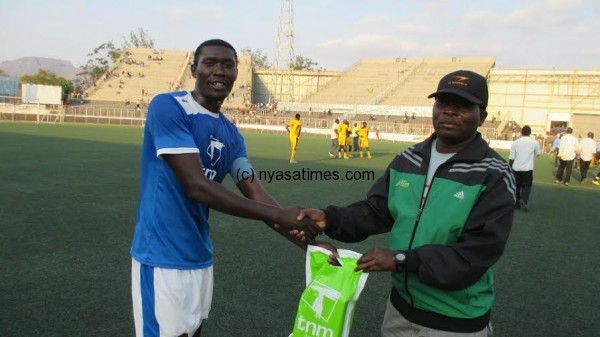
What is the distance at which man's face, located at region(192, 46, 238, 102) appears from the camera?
8.27 feet

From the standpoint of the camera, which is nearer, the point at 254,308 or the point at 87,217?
the point at 254,308

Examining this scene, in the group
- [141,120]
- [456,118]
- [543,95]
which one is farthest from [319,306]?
[543,95]

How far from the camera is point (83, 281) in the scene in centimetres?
476

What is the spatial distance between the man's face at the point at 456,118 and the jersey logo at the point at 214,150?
108 centimetres

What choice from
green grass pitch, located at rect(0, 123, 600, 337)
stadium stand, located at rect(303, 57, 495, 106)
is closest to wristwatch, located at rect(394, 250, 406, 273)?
green grass pitch, located at rect(0, 123, 600, 337)

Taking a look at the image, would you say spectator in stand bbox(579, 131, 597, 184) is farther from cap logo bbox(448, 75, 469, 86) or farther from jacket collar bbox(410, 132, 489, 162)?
cap logo bbox(448, 75, 469, 86)

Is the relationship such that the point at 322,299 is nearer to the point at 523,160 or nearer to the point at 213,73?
the point at 213,73

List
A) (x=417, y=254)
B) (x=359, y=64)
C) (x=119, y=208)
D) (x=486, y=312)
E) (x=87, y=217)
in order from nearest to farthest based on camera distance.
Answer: (x=417, y=254)
(x=486, y=312)
(x=87, y=217)
(x=119, y=208)
(x=359, y=64)

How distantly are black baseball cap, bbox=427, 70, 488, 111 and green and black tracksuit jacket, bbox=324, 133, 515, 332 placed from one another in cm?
22

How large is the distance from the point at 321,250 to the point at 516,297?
3419 millimetres

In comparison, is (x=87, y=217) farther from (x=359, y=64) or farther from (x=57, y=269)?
(x=359, y=64)

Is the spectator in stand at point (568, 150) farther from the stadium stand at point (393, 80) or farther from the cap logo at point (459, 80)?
the stadium stand at point (393, 80)

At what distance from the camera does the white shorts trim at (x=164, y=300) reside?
7.67ft

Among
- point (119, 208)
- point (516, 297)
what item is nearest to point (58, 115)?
point (119, 208)
